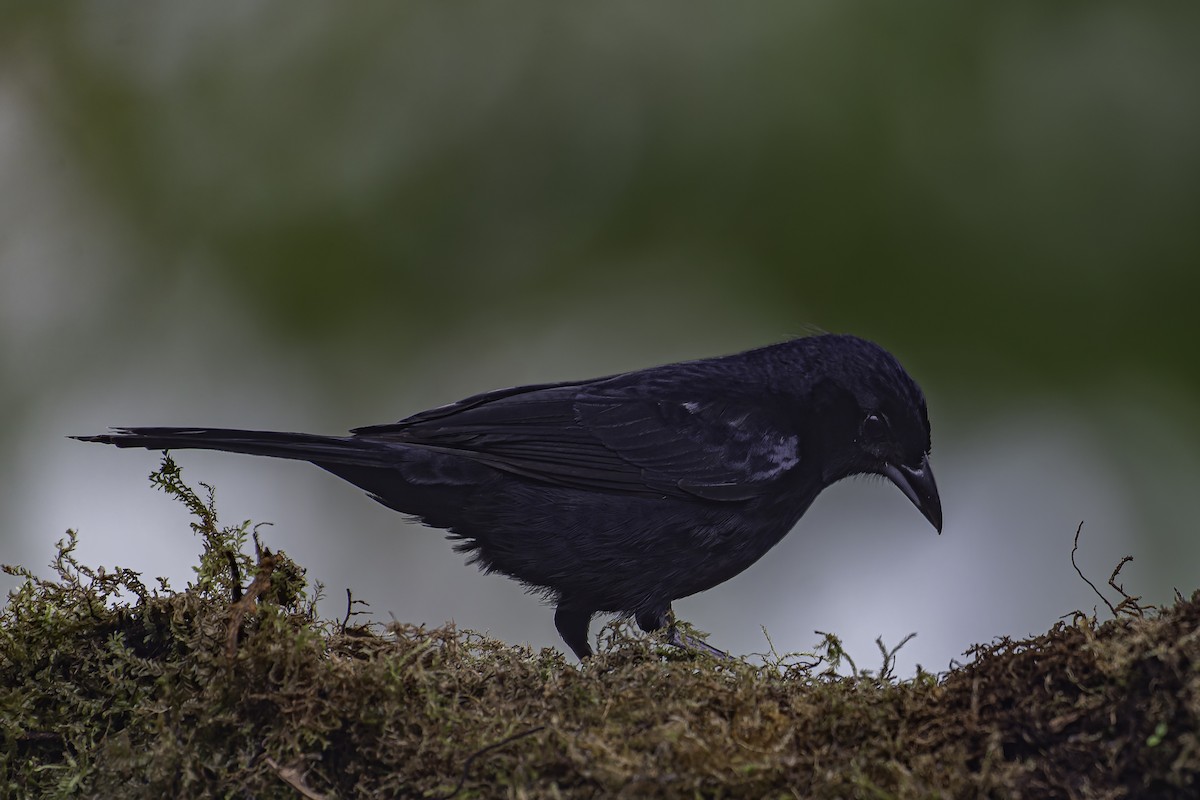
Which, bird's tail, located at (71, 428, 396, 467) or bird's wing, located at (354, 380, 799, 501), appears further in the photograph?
bird's wing, located at (354, 380, 799, 501)

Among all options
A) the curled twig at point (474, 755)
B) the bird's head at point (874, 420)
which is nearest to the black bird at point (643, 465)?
the bird's head at point (874, 420)

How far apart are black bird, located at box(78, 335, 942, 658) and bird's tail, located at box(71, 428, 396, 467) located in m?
0.01

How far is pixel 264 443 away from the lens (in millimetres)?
3465

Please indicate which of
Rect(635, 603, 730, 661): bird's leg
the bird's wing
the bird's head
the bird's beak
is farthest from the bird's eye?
Rect(635, 603, 730, 661): bird's leg

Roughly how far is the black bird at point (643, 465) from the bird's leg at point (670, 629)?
12mm

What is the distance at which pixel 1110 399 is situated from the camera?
17.1 ft

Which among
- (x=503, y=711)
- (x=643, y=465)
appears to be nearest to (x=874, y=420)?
(x=643, y=465)

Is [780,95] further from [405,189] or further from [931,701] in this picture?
[931,701]

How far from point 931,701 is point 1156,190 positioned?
395 cm

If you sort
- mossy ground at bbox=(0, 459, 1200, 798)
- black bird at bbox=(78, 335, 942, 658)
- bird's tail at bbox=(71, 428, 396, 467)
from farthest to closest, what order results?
black bird at bbox=(78, 335, 942, 658), bird's tail at bbox=(71, 428, 396, 467), mossy ground at bbox=(0, 459, 1200, 798)

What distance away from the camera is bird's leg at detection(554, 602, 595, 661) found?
4.27 meters

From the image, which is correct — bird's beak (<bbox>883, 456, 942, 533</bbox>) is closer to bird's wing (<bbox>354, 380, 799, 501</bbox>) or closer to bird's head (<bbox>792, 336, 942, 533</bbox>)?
bird's head (<bbox>792, 336, 942, 533</bbox>)

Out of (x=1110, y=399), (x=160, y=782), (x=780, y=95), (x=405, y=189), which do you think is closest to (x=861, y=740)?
(x=160, y=782)

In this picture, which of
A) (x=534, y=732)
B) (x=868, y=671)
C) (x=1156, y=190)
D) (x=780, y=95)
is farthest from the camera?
(x=780, y=95)
